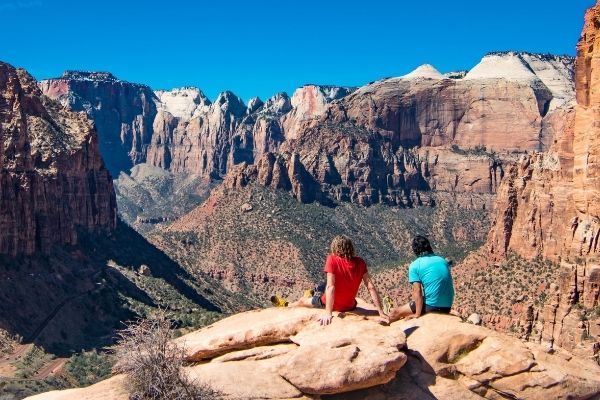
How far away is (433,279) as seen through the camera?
786 inches

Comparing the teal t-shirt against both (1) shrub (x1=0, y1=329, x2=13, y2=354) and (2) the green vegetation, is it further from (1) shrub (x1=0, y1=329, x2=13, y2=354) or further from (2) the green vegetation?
(2) the green vegetation

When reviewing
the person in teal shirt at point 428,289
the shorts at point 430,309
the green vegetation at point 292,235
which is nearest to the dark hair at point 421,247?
the person in teal shirt at point 428,289

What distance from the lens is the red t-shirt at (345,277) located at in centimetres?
1925

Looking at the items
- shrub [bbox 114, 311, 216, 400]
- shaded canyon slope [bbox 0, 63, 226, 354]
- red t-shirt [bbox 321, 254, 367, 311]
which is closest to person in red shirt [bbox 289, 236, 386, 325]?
red t-shirt [bbox 321, 254, 367, 311]

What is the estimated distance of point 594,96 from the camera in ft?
186

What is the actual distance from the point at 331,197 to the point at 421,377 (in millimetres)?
155851

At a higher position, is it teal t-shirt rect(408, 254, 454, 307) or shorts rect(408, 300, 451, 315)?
teal t-shirt rect(408, 254, 454, 307)

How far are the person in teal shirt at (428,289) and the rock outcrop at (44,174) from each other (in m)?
65.8

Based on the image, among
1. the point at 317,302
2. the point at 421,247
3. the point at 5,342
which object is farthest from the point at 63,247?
the point at 421,247

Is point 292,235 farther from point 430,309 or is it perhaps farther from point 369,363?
point 369,363

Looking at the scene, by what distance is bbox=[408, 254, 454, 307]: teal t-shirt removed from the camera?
20.0 m

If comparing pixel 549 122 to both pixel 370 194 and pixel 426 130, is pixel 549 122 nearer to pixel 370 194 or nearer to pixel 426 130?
pixel 426 130

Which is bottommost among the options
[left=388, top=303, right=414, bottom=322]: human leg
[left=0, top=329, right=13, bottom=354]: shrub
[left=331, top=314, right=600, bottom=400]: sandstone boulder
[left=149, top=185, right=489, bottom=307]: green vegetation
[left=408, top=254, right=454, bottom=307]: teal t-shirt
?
[left=0, top=329, right=13, bottom=354]: shrub

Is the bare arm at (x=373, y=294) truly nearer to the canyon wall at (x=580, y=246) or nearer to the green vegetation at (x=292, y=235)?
the canyon wall at (x=580, y=246)
